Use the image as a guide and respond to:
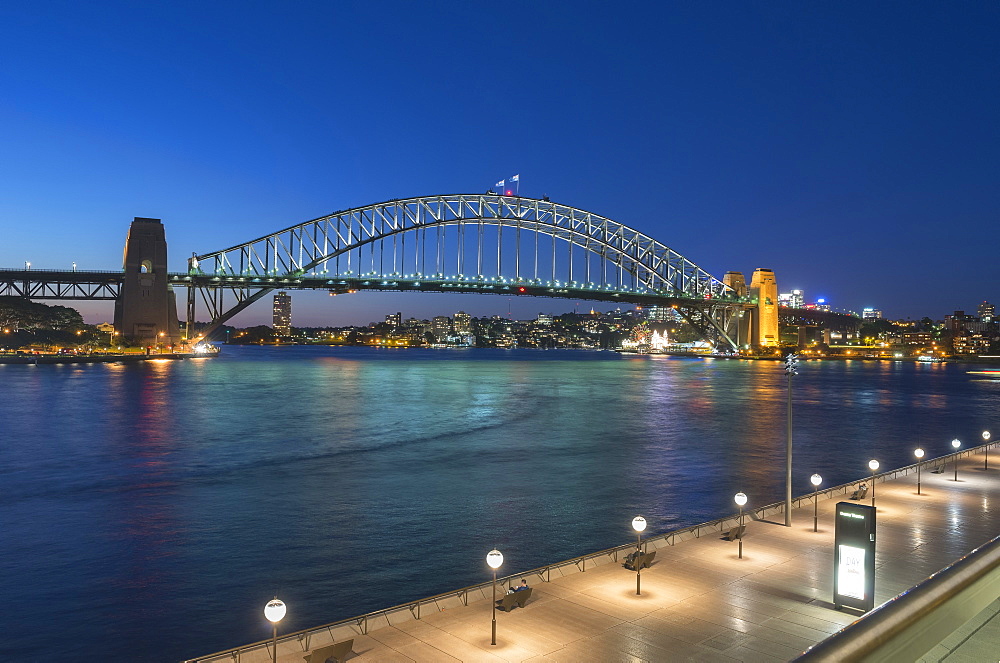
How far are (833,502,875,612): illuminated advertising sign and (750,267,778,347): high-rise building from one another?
134391mm

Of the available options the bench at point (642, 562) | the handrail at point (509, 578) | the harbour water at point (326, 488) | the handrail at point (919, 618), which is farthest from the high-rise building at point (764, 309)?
the handrail at point (919, 618)

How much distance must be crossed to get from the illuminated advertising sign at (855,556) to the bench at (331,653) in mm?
7241

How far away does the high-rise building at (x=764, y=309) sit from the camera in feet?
457

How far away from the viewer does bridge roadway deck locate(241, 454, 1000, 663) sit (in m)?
10.2

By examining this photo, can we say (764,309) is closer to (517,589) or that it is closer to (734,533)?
(734,533)

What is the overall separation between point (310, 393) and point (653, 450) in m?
36.9

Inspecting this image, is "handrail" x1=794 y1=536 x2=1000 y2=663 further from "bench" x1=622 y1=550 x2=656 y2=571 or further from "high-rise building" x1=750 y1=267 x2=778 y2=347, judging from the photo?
"high-rise building" x1=750 y1=267 x2=778 y2=347

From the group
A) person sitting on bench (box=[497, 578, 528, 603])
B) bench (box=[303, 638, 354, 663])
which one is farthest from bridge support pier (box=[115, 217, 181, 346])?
bench (box=[303, 638, 354, 663])

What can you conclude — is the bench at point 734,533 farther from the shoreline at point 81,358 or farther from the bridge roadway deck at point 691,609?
the shoreline at point 81,358

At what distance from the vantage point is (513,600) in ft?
38.4

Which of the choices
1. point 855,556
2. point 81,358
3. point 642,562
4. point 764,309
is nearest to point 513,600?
point 642,562

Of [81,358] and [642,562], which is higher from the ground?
[81,358]

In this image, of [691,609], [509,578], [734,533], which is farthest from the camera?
[734,533]

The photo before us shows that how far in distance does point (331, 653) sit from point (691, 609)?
17.9 feet
